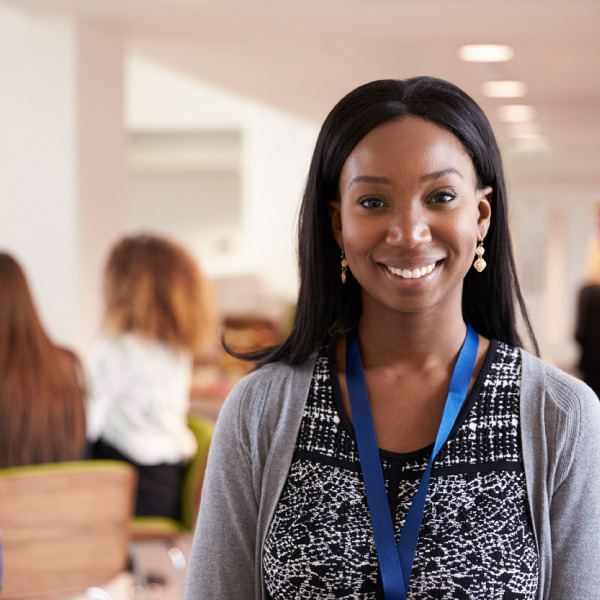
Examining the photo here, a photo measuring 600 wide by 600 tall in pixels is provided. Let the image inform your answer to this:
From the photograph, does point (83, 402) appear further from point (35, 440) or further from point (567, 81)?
point (567, 81)

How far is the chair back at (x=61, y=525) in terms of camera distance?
2930mm

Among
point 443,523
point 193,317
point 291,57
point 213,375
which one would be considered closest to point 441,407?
point 443,523

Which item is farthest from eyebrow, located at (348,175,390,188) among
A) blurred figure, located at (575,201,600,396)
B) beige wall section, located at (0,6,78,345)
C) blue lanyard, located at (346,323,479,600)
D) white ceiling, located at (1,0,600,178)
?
blurred figure, located at (575,201,600,396)

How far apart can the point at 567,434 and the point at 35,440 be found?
254cm

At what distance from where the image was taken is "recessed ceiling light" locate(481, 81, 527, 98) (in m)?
6.68

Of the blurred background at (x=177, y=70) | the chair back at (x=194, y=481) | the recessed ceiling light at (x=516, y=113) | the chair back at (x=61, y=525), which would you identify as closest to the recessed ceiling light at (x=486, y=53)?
the blurred background at (x=177, y=70)

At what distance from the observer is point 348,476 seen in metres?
1.18

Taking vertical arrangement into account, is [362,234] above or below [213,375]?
above

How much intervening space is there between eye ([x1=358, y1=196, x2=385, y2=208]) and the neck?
0.51 feet

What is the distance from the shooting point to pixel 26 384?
3.31 m

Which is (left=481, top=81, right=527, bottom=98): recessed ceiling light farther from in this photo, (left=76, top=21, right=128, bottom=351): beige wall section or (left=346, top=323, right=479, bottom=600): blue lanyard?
(left=346, top=323, right=479, bottom=600): blue lanyard

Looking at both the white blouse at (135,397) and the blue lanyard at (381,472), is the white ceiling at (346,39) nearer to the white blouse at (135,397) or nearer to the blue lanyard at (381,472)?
the white blouse at (135,397)

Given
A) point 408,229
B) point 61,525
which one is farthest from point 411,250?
point 61,525

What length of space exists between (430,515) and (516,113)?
758 centimetres
